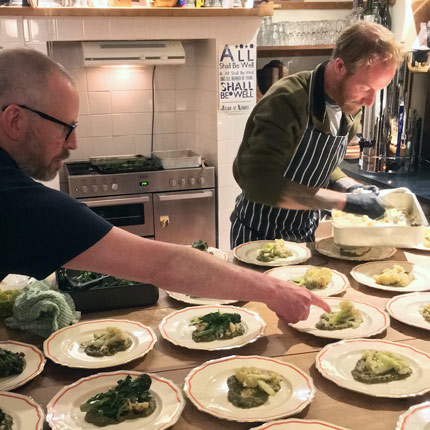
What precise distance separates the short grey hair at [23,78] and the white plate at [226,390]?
86 cm

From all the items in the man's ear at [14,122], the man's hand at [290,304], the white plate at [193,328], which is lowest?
the white plate at [193,328]

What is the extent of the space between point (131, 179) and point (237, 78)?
108 cm

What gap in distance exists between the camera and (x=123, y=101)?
14.5ft

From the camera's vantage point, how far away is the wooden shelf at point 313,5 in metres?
Answer: 4.37

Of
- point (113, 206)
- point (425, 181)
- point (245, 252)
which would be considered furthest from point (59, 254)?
point (425, 181)

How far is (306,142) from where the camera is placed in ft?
8.63

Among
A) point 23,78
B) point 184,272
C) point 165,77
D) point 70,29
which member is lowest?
point 184,272

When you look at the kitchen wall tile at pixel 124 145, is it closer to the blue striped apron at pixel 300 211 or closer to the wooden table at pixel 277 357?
the blue striped apron at pixel 300 211

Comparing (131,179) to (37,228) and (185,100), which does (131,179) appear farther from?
(37,228)

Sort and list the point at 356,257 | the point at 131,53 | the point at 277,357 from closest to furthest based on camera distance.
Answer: the point at 277,357 < the point at 356,257 < the point at 131,53

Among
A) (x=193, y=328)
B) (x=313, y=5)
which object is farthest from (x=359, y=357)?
(x=313, y=5)

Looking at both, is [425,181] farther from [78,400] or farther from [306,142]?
[78,400]

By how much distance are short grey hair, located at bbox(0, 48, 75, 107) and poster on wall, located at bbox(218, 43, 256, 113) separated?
2.67 meters

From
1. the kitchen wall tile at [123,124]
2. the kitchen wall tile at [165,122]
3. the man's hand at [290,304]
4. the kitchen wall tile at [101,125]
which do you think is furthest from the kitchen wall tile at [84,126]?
the man's hand at [290,304]
